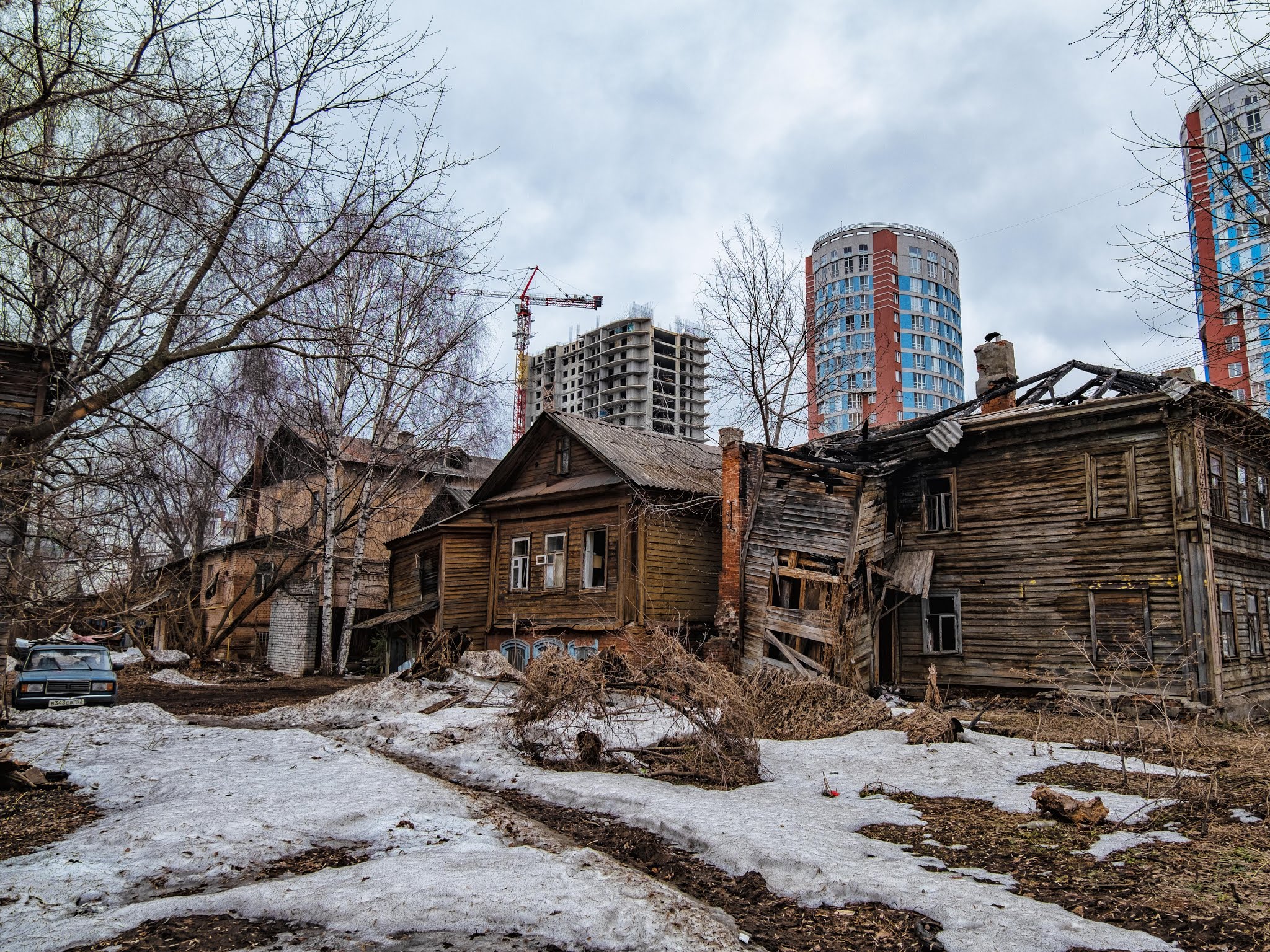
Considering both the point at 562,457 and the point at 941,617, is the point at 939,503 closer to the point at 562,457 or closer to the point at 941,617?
the point at 941,617

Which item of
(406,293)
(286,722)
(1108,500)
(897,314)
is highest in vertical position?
(897,314)

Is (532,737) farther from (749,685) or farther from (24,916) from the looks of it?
(24,916)

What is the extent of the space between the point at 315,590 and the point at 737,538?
61.0 feet

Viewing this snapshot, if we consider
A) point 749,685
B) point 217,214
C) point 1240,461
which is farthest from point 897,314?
point 217,214

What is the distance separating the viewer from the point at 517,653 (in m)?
23.1

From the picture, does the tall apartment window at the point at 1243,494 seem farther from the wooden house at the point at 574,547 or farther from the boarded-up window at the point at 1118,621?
the wooden house at the point at 574,547

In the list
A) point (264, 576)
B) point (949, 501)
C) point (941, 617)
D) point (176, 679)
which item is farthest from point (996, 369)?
point (264, 576)

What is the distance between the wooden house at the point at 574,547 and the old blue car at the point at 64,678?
8.27 metres

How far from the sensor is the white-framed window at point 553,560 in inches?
901

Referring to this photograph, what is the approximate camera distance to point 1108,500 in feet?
58.5

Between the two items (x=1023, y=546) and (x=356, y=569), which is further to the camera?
(x=356, y=569)

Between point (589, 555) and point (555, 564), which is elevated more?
point (589, 555)

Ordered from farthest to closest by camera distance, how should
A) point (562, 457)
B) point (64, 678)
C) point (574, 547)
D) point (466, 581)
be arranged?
point (466, 581) < point (562, 457) < point (574, 547) < point (64, 678)

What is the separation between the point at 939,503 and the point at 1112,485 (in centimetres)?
386
